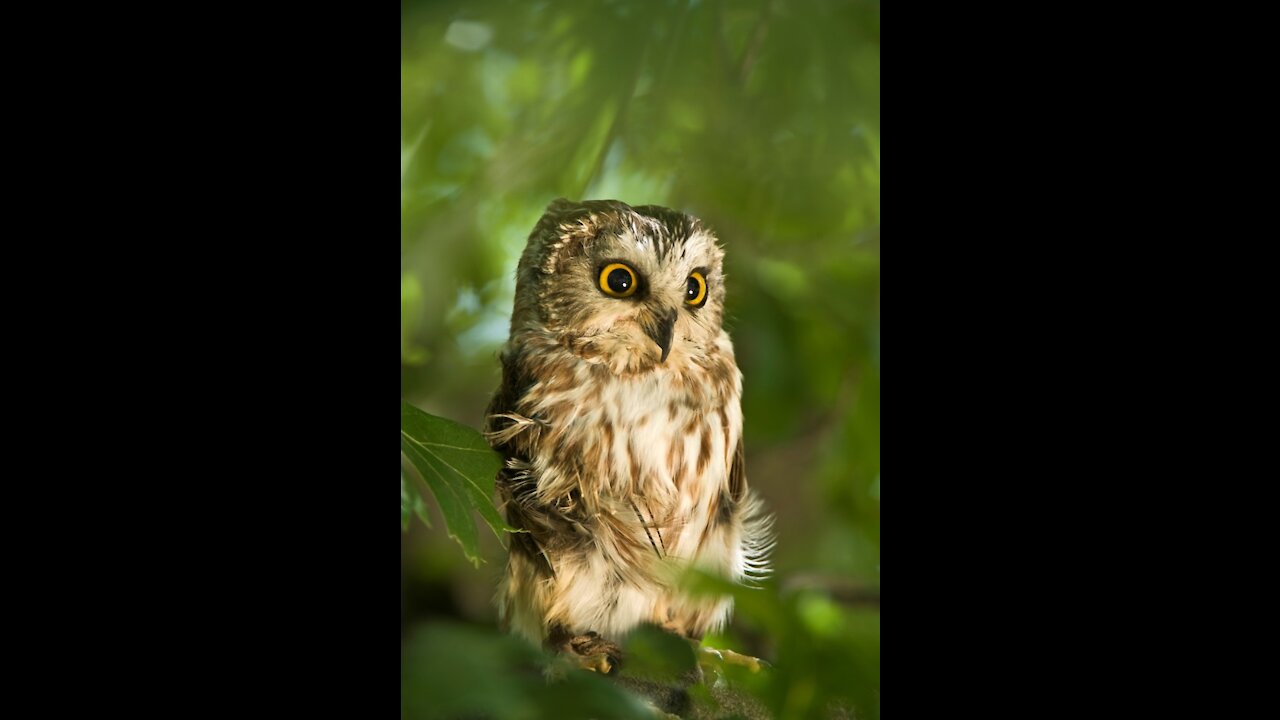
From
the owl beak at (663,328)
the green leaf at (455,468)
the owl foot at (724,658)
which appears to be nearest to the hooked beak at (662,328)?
the owl beak at (663,328)

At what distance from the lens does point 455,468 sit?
5.13 ft

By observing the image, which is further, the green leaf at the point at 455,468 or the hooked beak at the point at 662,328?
the hooked beak at the point at 662,328

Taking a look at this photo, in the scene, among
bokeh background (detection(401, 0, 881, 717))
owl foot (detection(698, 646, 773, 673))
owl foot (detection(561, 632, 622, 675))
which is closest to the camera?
owl foot (detection(698, 646, 773, 673))

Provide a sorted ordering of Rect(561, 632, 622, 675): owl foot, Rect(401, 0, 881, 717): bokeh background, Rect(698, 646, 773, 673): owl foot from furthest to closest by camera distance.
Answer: Rect(401, 0, 881, 717): bokeh background, Rect(561, 632, 622, 675): owl foot, Rect(698, 646, 773, 673): owl foot

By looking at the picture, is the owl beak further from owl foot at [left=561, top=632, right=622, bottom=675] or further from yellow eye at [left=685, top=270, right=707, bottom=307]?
owl foot at [left=561, top=632, right=622, bottom=675]

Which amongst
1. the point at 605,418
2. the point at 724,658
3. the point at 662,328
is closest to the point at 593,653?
the point at 724,658

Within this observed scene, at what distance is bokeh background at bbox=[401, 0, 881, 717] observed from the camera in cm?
175

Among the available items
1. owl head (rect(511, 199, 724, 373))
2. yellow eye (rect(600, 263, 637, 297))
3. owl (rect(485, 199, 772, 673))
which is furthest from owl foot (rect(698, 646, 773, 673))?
yellow eye (rect(600, 263, 637, 297))

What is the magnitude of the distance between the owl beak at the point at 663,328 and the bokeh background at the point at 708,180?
0.15m

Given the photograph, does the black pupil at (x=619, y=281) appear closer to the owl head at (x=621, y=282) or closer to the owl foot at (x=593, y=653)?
the owl head at (x=621, y=282)

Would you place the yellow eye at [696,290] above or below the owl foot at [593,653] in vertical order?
above

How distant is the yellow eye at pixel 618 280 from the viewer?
5.57 ft

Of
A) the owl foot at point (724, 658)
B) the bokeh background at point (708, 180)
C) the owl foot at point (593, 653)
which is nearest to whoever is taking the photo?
the owl foot at point (724, 658)

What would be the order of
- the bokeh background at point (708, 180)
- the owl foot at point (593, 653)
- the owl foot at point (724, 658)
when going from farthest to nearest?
the bokeh background at point (708, 180)
the owl foot at point (593, 653)
the owl foot at point (724, 658)
